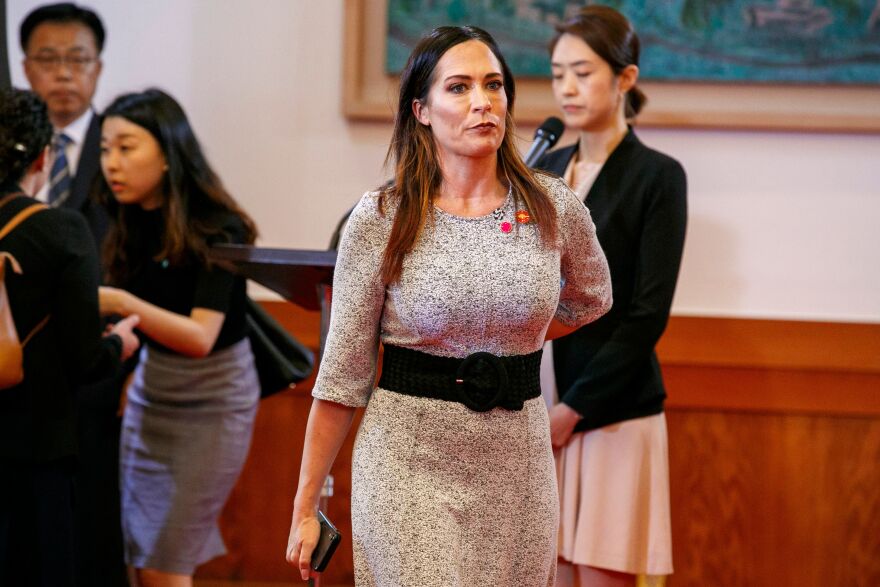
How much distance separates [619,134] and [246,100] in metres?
1.66

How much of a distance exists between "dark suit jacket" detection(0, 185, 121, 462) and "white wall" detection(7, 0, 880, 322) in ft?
4.52

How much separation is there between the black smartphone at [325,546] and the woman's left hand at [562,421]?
2.63 ft

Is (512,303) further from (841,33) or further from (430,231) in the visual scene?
(841,33)

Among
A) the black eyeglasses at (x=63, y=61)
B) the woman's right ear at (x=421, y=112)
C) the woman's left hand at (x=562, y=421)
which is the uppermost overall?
the black eyeglasses at (x=63, y=61)

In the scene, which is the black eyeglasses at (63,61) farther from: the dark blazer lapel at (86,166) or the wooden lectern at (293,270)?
the wooden lectern at (293,270)

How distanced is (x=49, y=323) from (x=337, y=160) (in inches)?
59.5

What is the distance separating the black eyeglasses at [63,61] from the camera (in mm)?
3617

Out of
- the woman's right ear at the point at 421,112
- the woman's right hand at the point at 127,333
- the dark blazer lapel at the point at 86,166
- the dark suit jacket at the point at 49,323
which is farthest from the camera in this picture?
the dark blazer lapel at the point at 86,166

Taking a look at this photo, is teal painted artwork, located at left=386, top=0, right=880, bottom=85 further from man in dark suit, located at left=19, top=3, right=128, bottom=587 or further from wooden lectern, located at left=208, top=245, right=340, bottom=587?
wooden lectern, located at left=208, top=245, right=340, bottom=587

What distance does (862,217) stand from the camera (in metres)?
3.58

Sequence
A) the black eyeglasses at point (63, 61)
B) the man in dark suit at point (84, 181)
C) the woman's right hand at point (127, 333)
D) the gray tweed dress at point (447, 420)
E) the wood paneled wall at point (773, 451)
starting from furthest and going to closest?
the black eyeglasses at point (63, 61), the wood paneled wall at point (773, 451), the man in dark suit at point (84, 181), the woman's right hand at point (127, 333), the gray tweed dress at point (447, 420)

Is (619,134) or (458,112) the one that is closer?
(458,112)

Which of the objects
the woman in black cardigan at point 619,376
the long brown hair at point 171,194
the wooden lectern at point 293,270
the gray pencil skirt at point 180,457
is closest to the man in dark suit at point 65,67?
the long brown hair at point 171,194

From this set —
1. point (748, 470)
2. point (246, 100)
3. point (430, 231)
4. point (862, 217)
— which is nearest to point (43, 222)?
point (430, 231)
